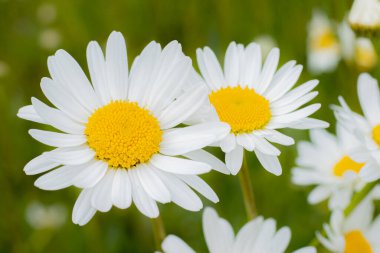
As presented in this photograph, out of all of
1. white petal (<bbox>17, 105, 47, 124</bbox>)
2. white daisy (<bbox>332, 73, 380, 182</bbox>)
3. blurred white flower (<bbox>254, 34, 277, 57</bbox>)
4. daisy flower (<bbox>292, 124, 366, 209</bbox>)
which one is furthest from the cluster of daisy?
white petal (<bbox>17, 105, 47, 124</bbox>)

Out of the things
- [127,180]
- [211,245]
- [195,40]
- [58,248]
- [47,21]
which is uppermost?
[47,21]

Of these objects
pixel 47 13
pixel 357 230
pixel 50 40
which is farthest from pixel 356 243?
pixel 47 13

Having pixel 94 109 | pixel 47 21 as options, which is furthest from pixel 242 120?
pixel 47 21

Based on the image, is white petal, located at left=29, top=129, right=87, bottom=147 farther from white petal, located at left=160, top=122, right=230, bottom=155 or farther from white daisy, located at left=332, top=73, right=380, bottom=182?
white daisy, located at left=332, top=73, right=380, bottom=182

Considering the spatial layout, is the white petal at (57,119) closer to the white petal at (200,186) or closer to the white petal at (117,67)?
the white petal at (117,67)

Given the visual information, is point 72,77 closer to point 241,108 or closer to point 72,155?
point 72,155

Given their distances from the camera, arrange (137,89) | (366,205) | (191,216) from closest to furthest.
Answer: (137,89), (366,205), (191,216)


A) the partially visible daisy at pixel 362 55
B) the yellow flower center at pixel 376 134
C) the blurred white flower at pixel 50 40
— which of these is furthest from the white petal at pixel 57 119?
the blurred white flower at pixel 50 40

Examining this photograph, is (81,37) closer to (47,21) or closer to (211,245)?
(47,21)
